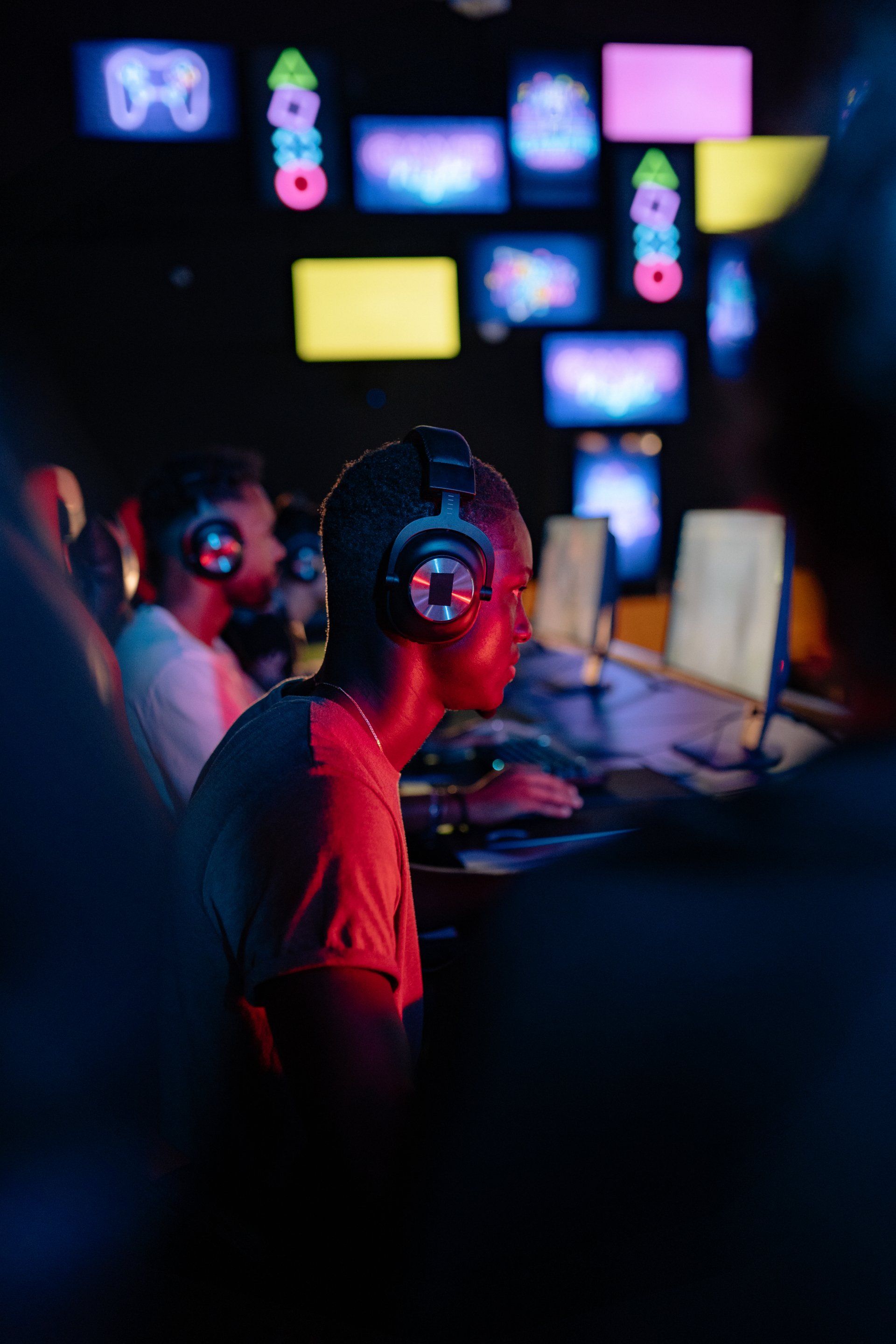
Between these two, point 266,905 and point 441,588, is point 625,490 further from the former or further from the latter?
point 266,905

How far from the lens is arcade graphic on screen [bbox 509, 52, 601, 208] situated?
4.05 meters

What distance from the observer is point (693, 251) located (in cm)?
442

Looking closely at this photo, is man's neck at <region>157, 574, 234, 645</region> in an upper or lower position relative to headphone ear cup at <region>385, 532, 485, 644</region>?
lower

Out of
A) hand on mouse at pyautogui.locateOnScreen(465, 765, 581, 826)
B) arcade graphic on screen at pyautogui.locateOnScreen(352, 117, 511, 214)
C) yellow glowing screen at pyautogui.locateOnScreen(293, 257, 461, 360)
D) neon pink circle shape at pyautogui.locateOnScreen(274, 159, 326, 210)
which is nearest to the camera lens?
hand on mouse at pyautogui.locateOnScreen(465, 765, 581, 826)

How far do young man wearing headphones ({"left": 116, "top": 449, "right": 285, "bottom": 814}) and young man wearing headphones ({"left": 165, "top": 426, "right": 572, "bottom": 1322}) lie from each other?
2.19ft

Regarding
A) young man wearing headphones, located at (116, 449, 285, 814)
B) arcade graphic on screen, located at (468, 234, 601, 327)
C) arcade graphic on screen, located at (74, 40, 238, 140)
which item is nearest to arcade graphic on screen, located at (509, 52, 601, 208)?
arcade graphic on screen, located at (468, 234, 601, 327)

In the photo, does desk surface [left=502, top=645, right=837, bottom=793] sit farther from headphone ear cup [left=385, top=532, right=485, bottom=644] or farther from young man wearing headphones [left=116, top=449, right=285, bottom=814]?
headphone ear cup [left=385, top=532, right=485, bottom=644]

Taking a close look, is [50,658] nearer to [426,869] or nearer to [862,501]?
[426,869]

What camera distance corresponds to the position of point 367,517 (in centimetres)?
86

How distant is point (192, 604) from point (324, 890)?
124cm

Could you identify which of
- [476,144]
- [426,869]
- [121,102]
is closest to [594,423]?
[476,144]

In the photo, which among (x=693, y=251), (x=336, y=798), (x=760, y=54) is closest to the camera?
(x=336, y=798)

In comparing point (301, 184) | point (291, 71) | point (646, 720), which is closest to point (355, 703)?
point (646, 720)

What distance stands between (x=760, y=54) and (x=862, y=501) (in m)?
5.55
